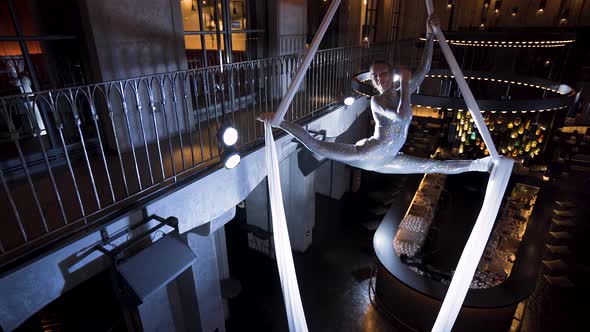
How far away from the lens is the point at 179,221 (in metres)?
3.37

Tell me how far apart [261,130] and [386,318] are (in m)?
4.02

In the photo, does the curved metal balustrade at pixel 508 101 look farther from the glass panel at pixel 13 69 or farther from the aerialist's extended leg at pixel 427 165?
the glass panel at pixel 13 69

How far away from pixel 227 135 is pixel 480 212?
84.9 inches

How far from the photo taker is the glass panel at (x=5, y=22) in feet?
11.1

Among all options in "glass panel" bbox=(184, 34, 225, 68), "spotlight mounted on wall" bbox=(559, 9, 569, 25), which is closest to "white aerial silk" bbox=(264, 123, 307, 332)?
"glass panel" bbox=(184, 34, 225, 68)

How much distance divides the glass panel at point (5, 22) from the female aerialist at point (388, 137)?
2859 mm

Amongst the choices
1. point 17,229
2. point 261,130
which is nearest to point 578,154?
point 261,130

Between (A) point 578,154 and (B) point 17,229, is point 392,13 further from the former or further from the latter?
(B) point 17,229

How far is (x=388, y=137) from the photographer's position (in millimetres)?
2527

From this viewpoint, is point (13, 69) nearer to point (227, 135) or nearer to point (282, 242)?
point (227, 135)

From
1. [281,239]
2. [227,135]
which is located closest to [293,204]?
[281,239]

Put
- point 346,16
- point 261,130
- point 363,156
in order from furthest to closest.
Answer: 1. point 346,16
2. point 261,130
3. point 363,156

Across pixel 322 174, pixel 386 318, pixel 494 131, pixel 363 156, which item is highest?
pixel 363 156

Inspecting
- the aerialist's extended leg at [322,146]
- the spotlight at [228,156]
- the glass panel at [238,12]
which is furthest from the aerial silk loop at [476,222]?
the glass panel at [238,12]
